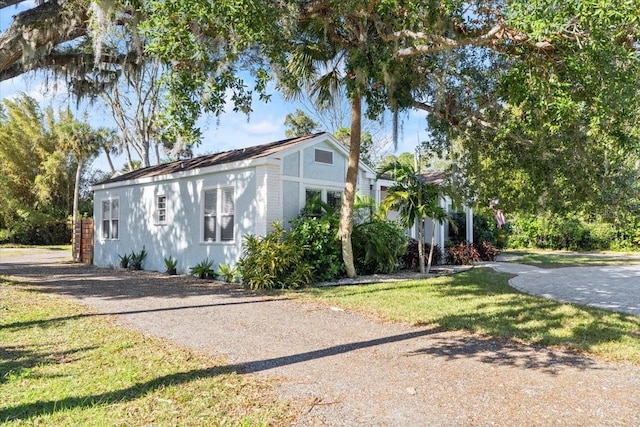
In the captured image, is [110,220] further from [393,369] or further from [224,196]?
[393,369]

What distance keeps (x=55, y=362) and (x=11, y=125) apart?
111 feet

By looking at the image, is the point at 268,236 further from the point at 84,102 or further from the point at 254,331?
the point at 84,102

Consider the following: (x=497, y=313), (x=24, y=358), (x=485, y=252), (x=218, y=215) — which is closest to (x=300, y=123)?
(x=485, y=252)

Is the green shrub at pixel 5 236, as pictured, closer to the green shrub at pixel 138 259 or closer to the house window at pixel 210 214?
the green shrub at pixel 138 259

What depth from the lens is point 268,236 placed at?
35.6ft

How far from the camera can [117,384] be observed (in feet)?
13.4

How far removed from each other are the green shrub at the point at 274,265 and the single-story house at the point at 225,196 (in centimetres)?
74

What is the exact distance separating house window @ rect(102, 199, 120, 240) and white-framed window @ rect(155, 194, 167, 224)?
277 centimetres

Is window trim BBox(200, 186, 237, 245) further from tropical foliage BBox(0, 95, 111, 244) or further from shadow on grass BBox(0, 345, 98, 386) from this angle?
tropical foliage BBox(0, 95, 111, 244)

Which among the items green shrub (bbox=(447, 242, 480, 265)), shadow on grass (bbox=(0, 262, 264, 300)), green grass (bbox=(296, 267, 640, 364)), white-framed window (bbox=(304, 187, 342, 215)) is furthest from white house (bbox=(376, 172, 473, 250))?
shadow on grass (bbox=(0, 262, 264, 300))

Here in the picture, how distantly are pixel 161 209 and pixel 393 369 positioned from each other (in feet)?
37.5

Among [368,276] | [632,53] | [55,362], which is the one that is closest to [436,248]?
[368,276]

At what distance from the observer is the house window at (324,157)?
1278cm

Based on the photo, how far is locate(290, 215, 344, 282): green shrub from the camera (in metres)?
11.0
